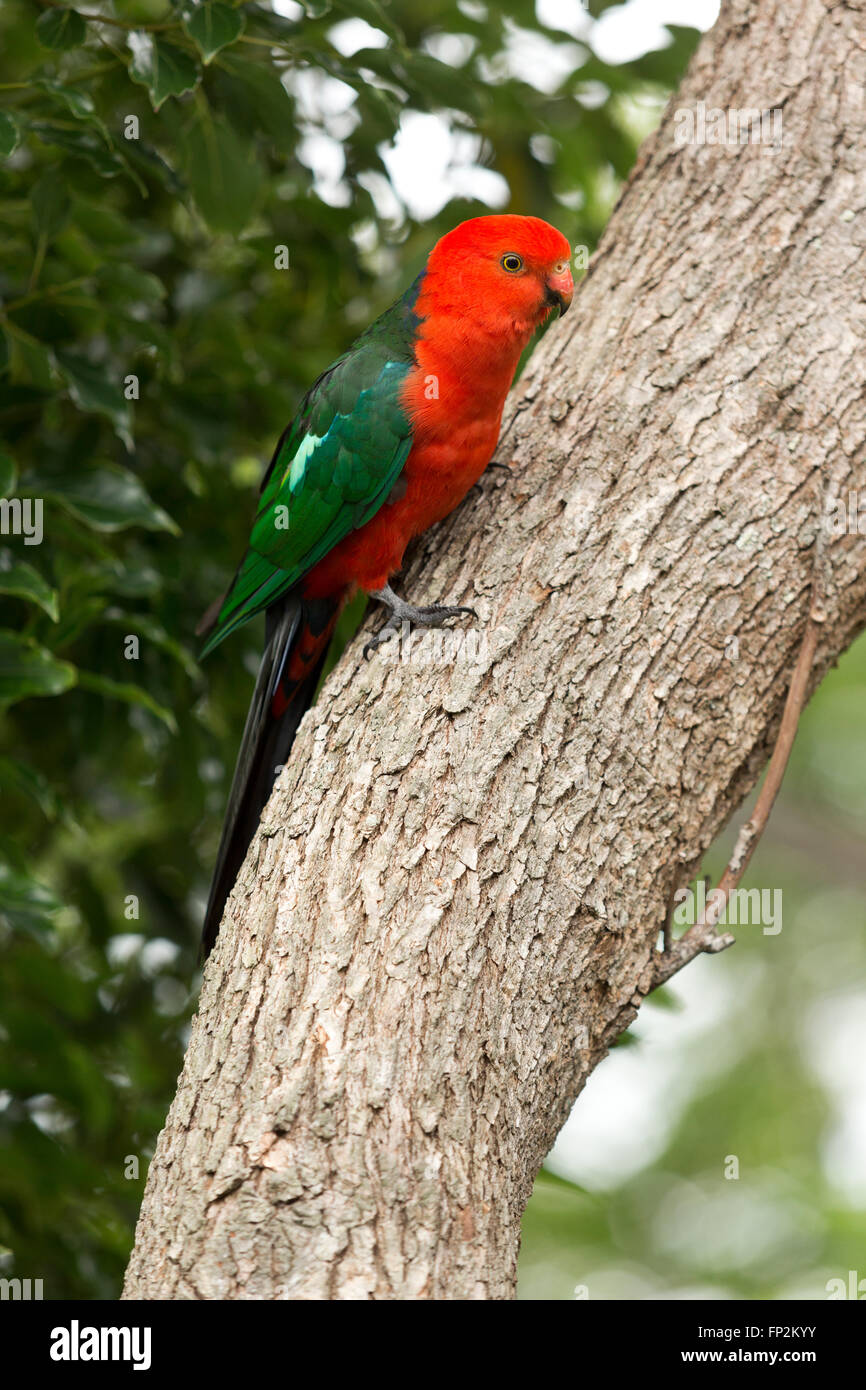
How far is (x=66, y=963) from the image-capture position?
12.4 ft

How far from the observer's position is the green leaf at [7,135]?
2.39 m

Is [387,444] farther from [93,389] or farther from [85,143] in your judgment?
[85,143]

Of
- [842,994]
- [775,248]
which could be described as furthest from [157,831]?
[842,994]

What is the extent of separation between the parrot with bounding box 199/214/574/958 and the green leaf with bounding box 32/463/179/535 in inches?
17.4

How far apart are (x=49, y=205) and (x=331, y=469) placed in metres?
0.94

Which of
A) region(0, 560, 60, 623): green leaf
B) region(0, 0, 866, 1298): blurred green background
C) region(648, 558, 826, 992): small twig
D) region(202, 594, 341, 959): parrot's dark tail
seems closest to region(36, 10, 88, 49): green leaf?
region(0, 0, 866, 1298): blurred green background

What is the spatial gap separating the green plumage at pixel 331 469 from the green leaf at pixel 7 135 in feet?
3.41

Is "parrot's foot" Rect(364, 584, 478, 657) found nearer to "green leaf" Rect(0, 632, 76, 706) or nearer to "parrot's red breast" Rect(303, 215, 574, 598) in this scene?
"parrot's red breast" Rect(303, 215, 574, 598)

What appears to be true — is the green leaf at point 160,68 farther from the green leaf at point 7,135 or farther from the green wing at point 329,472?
the green wing at point 329,472

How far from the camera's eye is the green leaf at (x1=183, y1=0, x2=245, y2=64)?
8.23 ft

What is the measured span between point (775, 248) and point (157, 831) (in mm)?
2574

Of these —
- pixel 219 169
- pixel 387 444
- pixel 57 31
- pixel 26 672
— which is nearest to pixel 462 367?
pixel 387 444

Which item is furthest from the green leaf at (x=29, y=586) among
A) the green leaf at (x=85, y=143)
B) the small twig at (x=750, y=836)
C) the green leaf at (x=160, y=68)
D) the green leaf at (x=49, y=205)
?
the small twig at (x=750, y=836)

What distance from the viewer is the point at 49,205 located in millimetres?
2742
